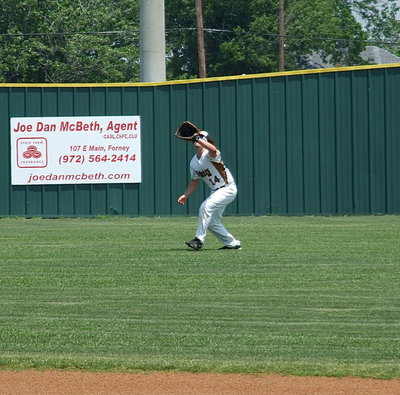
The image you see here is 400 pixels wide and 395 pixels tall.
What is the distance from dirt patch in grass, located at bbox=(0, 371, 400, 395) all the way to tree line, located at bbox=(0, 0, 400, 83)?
5216cm

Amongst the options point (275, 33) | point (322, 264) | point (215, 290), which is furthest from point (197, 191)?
point (275, 33)

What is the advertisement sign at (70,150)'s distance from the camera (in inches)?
1048

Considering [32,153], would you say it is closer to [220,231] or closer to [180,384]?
[220,231]

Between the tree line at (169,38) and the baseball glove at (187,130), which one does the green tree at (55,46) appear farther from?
the baseball glove at (187,130)

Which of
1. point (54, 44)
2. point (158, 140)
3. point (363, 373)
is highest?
point (54, 44)

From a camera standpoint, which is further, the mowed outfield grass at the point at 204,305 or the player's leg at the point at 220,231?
the player's leg at the point at 220,231

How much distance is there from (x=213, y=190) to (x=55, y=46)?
148 ft

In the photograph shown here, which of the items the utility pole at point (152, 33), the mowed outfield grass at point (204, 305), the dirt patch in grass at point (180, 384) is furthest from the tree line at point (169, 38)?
the dirt patch in grass at point (180, 384)

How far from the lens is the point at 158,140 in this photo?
88.3 feet

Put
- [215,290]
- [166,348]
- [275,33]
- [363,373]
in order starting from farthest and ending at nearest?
[275,33]
[215,290]
[166,348]
[363,373]

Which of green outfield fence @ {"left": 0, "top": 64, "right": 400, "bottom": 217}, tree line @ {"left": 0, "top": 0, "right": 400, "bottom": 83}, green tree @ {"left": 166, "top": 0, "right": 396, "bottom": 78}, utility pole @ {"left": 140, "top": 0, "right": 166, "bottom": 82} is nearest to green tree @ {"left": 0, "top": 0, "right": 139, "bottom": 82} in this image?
tree line @ {"left": 0, "top": 0, "right": 400, "bottom": 83}

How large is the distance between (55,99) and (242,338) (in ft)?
59.6

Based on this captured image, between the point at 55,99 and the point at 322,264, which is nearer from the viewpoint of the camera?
the point at 322,264

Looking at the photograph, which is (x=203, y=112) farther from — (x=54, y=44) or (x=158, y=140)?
(x=54, y=44)
